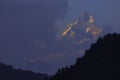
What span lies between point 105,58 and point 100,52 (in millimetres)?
3093

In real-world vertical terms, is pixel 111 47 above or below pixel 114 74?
above

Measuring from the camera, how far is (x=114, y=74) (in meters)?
54.2

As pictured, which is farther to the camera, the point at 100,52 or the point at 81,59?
the point at 81,59

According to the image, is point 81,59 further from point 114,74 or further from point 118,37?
point 114,74

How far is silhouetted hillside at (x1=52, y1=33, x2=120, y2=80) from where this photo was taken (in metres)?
56.6

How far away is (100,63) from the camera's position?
5997cm

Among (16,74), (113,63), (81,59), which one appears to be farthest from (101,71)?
(16,74)

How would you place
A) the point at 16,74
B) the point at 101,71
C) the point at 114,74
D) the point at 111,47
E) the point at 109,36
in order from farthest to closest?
the point at 16,74 < the point at 109,36 < the point at 111,47 < the point at 101,71 < the point at 114,74

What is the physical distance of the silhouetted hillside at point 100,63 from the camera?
5656 cm

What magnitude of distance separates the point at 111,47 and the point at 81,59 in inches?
265

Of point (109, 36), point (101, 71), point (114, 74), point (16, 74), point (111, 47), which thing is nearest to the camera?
point (114, 74)

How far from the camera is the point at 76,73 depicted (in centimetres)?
6488

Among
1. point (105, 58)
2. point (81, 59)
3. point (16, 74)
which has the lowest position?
point (105, 58)

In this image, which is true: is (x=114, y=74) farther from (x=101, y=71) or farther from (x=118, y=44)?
(x=118, y=44)
